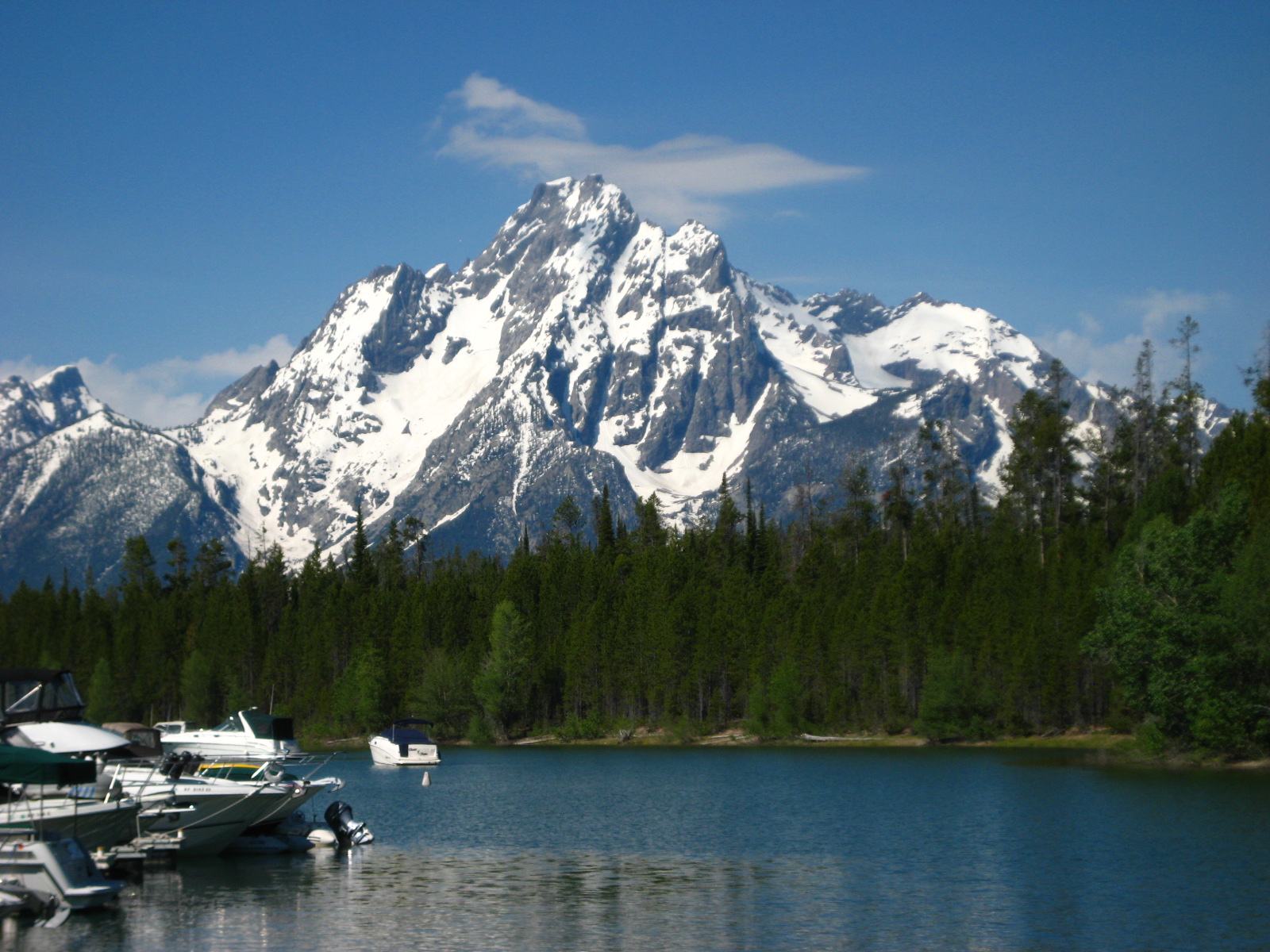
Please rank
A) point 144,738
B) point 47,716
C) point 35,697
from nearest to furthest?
1. point 47,716
2. point 35,697
3. point 144,738

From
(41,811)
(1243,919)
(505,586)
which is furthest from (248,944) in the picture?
(505,586)

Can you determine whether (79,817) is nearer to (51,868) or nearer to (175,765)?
(51,868)

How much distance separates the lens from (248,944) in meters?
38.2

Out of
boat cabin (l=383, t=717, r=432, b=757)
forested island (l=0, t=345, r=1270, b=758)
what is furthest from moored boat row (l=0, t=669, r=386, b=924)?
forested island (l=0, t=345, r=1270, b=758)

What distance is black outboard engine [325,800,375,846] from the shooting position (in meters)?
59.1

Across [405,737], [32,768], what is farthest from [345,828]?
[405,737]

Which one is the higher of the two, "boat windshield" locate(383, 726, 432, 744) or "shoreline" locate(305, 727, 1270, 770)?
"boat windshield" locate(383, 726, 432, 744)

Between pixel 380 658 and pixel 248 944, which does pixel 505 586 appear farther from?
pixel 248 944

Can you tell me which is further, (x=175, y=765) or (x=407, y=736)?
(x=407, y=736)

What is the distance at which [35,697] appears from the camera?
55.6 m

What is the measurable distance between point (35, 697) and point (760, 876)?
32.0m

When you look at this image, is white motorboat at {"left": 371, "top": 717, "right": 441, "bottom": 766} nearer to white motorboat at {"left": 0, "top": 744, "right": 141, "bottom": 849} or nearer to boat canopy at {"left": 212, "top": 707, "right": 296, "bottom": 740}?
boat canopy at {"left": 212, "top": 707, "right": 296, "bottom": 740}

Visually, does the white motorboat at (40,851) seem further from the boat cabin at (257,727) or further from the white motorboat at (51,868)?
the boat cabin at (257,727)

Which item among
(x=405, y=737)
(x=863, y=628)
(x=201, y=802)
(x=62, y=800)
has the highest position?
(x=863, y=628)
